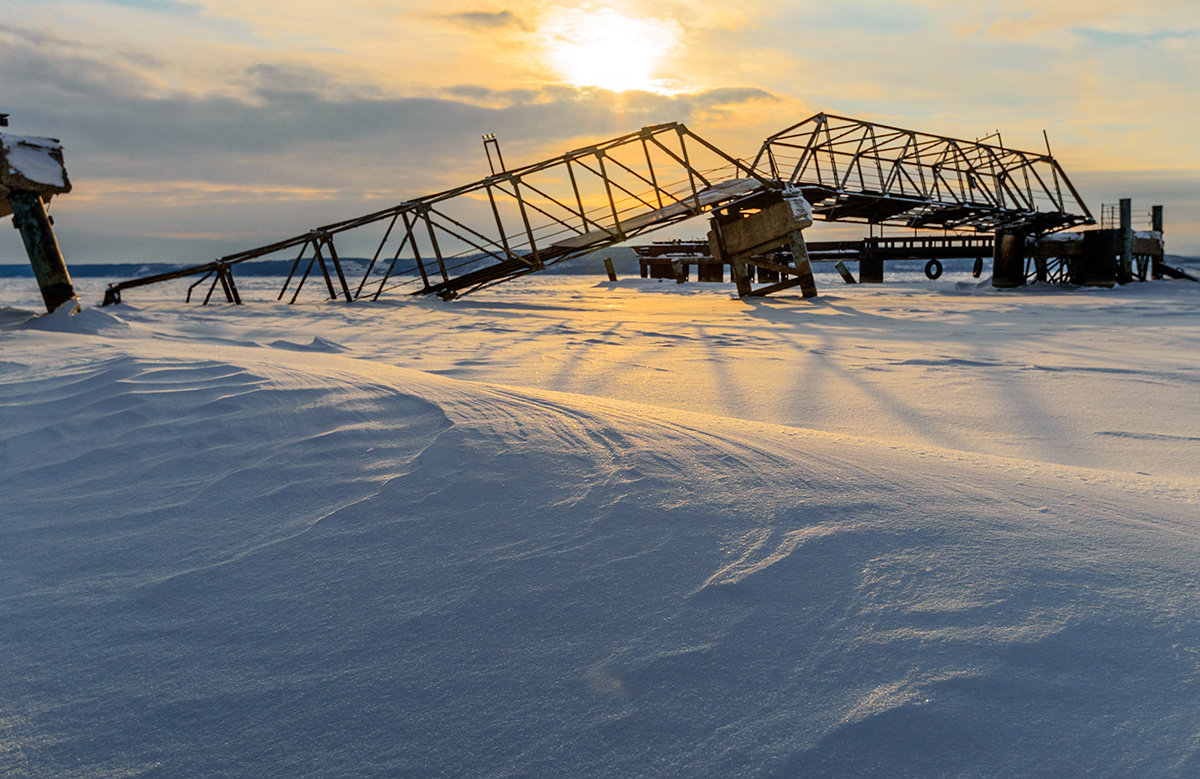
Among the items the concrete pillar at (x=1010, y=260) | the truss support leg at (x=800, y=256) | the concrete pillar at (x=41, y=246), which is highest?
the concrete pillar at (x=41, y=246)

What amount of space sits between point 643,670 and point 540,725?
215 millimetres

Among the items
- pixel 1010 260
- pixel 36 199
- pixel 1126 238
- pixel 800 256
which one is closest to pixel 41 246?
pixel 36 199

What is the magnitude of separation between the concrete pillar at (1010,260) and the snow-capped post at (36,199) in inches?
727

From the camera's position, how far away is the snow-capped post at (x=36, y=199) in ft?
22.5

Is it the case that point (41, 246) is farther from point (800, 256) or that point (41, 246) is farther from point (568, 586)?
point (800, 256)

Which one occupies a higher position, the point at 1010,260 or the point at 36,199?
the point at 36,199

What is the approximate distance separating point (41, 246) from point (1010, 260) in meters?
19.1

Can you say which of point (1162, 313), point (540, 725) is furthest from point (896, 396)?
point (1162, 313)

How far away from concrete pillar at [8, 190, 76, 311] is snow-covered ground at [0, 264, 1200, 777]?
482 cm

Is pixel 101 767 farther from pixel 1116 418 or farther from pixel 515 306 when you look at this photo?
pixel 515 306

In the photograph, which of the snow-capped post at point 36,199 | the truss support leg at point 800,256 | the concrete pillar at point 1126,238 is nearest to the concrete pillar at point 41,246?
the snow-capped post at point 36,199

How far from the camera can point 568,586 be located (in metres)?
1.51

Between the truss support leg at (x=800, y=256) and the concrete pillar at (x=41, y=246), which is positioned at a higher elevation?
the concrete pillar at (x=41, y=246)

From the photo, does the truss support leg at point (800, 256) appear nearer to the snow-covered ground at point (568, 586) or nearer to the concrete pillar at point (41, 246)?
the snow-covered ground at point (568, 586)
